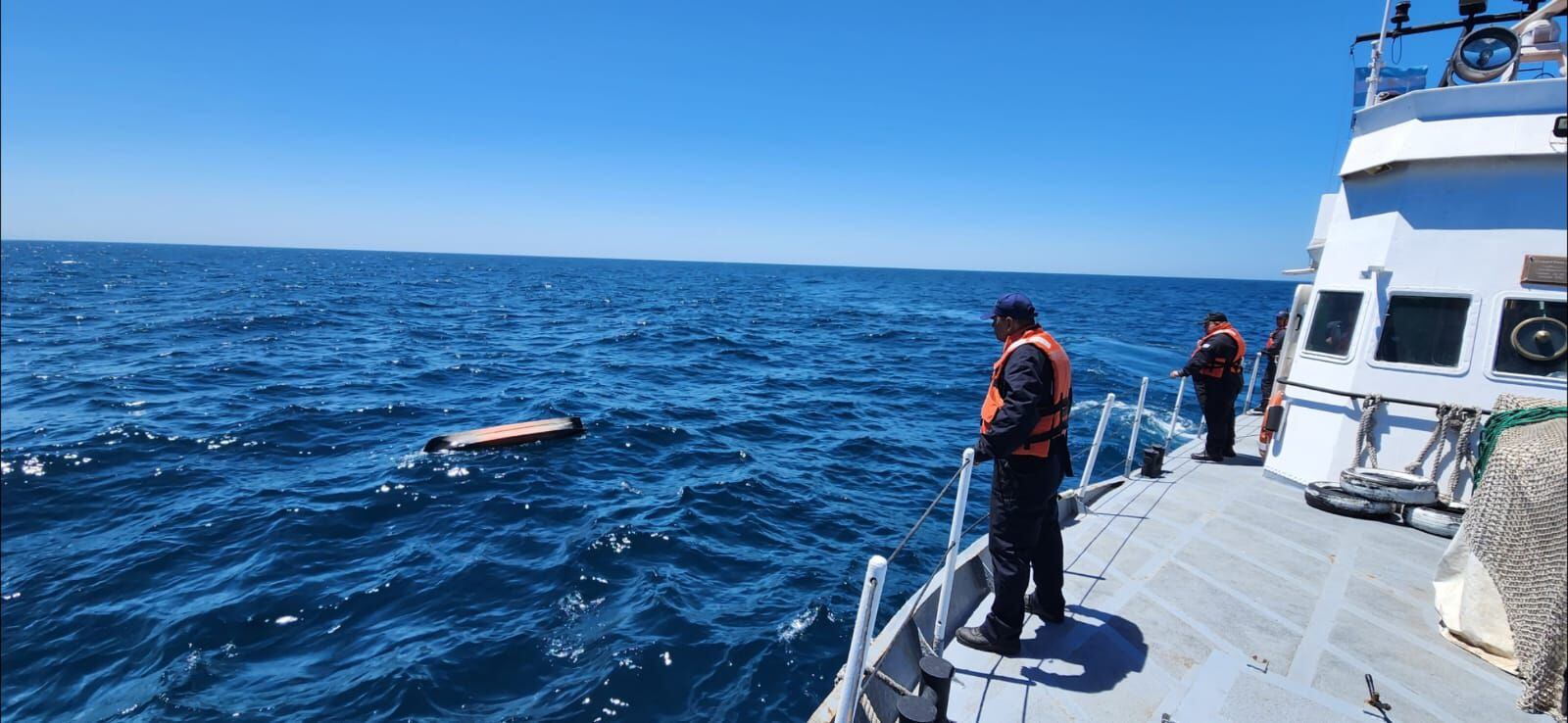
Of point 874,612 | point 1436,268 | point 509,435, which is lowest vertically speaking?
point 509,435

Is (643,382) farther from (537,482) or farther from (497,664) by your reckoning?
(497,664)

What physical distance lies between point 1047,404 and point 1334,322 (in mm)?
5726

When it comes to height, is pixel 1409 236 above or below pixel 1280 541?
above

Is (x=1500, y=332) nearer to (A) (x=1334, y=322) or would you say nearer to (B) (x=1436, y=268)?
(B) (x=1436, y=268)

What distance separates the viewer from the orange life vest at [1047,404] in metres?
4.09

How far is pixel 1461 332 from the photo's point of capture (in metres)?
6.31

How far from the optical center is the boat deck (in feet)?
12.6

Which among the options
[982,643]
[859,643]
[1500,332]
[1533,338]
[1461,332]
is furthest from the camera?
[1461,332]

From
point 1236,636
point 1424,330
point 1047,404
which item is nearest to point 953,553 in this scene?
point 1047,404

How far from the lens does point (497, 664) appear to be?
6066 mm

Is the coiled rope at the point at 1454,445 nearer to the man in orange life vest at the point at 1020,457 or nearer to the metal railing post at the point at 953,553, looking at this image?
the man in orange life vest at the point at 1020,457

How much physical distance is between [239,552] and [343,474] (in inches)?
110

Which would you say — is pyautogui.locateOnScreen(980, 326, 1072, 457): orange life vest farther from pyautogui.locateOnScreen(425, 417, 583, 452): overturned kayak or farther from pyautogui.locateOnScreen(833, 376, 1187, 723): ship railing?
pyautogui.locateOnScreen(425, 417, 583, 452): overturned kayak

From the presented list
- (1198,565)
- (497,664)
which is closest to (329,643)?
(497,664)
